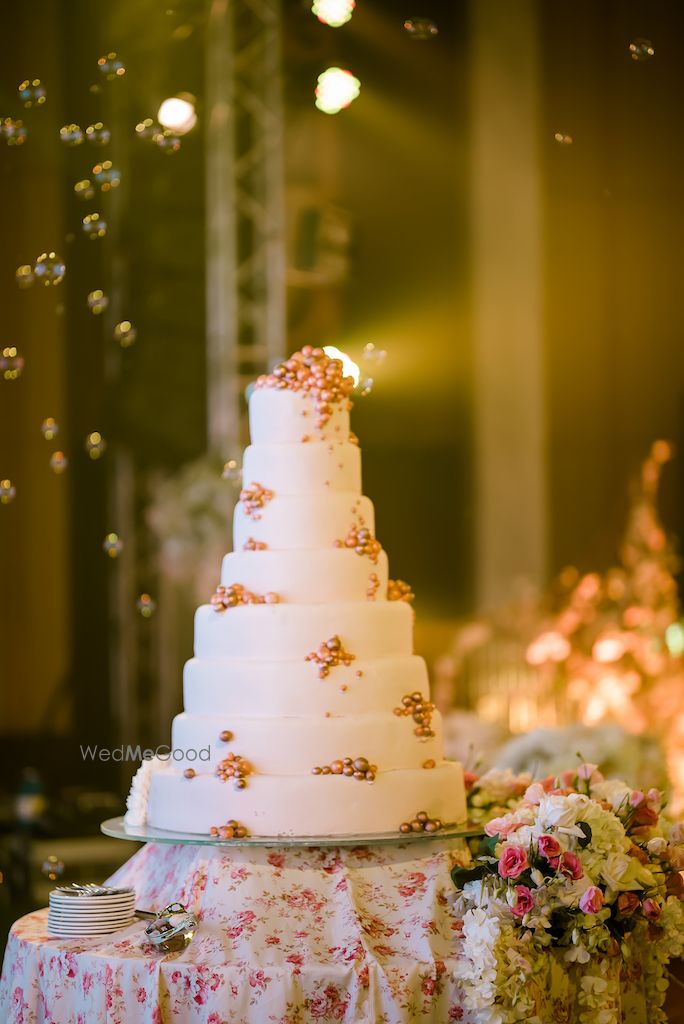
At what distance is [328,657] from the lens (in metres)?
4.32

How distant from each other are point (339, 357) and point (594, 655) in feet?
23.4

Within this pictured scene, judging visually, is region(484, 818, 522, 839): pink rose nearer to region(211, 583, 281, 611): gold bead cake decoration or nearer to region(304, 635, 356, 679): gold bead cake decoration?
region(304, 635, 356, 679): gold bead cake decoration

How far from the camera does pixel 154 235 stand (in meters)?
10.6

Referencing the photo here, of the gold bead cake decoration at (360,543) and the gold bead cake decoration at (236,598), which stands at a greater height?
the gold bead cake decoration at (360,543)

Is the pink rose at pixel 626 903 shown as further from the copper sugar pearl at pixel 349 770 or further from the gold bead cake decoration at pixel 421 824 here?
the copper sugar pearl at pixel 349 770

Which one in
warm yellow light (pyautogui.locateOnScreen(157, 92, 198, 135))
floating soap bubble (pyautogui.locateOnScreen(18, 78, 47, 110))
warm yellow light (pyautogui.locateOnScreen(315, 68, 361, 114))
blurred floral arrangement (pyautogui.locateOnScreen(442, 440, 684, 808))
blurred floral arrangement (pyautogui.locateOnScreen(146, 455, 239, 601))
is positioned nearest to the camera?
floating soap bubble (pyautogui.locateOnScreen(18, 78, 47, 110))

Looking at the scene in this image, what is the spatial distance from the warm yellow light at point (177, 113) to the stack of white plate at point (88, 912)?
6.01 metres

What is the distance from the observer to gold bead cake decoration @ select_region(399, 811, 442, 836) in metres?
4.27

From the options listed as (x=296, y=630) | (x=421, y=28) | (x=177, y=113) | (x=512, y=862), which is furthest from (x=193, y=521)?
(x=512, y=862)

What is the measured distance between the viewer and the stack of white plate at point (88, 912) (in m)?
4.04

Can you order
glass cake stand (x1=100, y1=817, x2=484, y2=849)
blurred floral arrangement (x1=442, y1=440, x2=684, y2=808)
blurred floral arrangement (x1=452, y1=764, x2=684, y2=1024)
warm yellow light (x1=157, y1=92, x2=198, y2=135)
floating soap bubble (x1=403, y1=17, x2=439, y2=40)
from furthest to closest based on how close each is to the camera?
blurred floral arrangement (x1=442, y1=440, x2=684, y2=808)
warm yellow light (x1=157, y1=92, x2=198, y2=135)
floating soap bubble (x1=403, y1=17, x2=439, y2=40)
glass cake stand (x1=100, y1=817, x2=484, y2=849)
blurred floral arrangement (x1=452, y1=764, x2=684, y2=1024)

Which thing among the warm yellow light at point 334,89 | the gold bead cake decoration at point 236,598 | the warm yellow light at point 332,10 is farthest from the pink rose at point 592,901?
the warm yellow light at point 334,89

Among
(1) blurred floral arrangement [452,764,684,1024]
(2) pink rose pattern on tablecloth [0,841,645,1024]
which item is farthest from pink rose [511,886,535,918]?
(2) pink rose pattern on tablecloth [0,841,645,1024]

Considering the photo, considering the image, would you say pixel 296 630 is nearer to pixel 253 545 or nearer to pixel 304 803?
pixel 253 545
